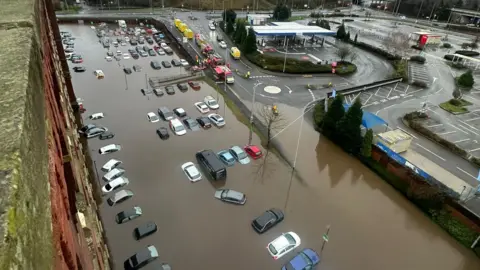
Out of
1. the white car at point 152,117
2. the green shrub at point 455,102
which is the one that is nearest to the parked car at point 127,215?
Result: the white car at point 152,117

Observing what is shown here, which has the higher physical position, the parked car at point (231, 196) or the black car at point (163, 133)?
the black car at point (163, 133)

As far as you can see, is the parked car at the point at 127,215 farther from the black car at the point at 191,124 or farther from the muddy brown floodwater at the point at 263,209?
the black car at the point at 191,124

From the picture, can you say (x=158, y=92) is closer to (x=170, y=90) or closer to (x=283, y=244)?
(x=170, y=90)

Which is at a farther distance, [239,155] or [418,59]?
[418,59]

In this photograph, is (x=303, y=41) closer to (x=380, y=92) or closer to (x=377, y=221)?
(x=380, y=92)

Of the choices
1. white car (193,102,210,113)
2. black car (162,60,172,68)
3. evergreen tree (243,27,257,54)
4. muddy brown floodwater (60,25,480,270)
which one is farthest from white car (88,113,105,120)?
evergreen tree (243,27,257,54)

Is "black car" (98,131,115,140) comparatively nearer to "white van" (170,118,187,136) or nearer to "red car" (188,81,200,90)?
"white van" (170,118,187,136)

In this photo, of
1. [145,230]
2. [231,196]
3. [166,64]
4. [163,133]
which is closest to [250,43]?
[166,64]
